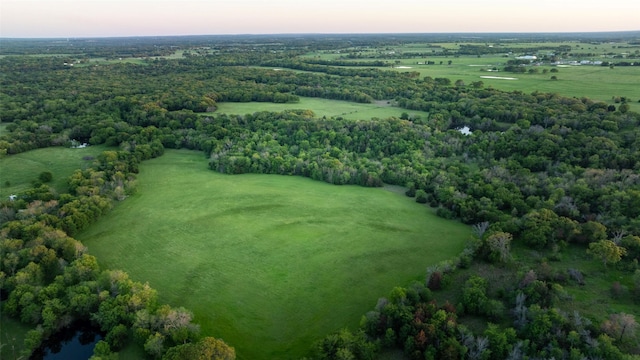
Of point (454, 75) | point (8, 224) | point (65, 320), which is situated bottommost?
point (65, 320)

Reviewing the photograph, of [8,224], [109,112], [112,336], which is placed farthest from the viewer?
[109,112]

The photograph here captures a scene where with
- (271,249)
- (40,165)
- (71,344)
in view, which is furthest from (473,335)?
(40,165)

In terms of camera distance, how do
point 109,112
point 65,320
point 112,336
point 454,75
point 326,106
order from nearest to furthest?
point 112,336 < point 65,320 < point 109,112 < point 326,106 < point 454,75

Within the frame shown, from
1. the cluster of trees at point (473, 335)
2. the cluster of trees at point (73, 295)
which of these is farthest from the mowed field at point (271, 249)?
the cluster of trees at point (473, 335)

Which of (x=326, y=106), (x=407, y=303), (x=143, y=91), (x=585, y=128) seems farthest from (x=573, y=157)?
(x=143, y=91)

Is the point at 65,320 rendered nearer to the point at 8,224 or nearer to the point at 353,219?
the point at 8,224

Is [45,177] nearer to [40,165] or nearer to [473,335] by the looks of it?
[40,165]

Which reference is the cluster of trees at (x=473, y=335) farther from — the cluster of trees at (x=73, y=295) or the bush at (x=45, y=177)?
the bush at (x=45, y=177)
